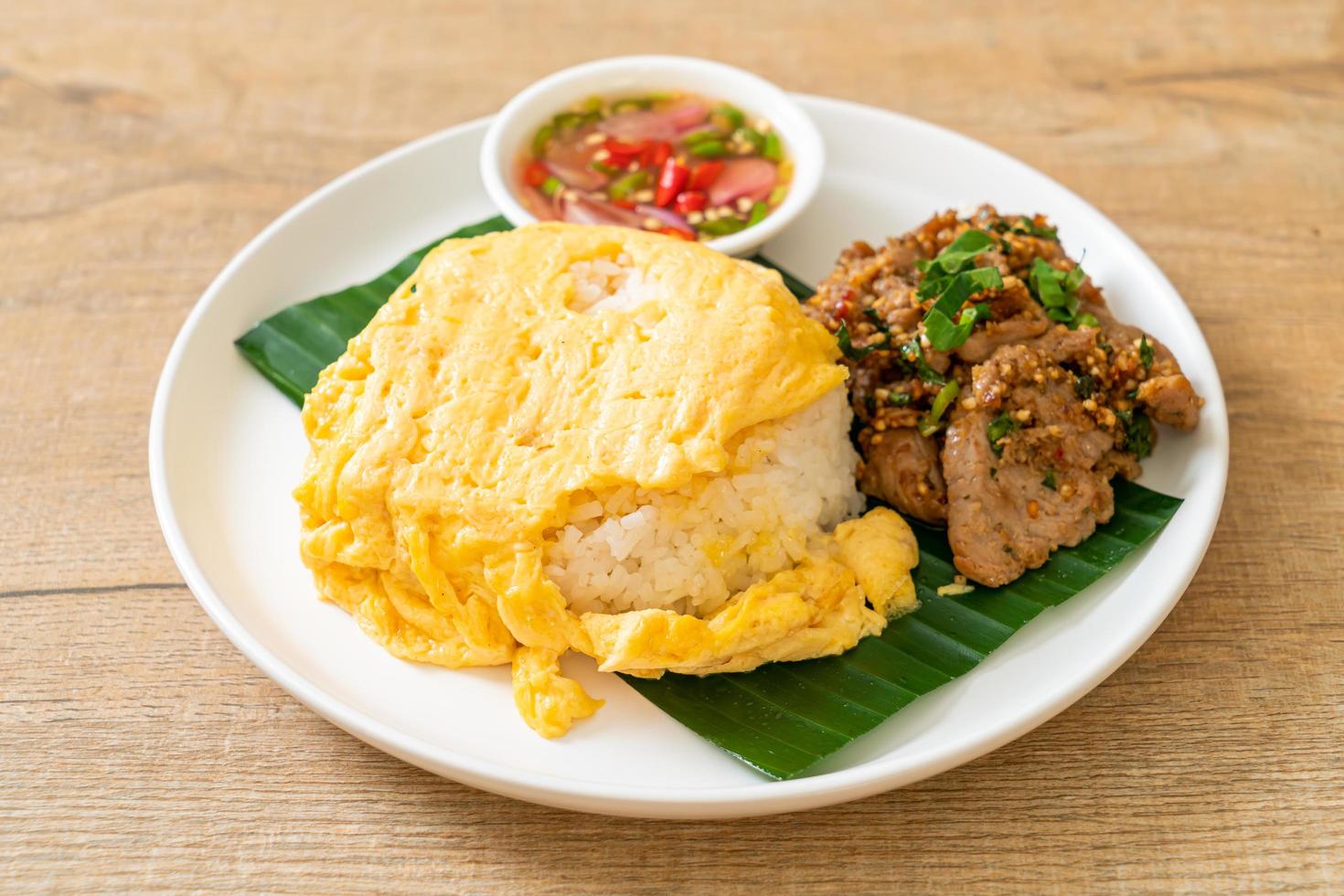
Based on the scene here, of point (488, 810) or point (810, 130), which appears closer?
point (488, 810)

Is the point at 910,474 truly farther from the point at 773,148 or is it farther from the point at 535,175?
the point at 535,175

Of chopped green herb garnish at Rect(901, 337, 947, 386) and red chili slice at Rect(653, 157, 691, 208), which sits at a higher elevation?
chopped green herb garnish at Rect(901, 337, 947, 386)

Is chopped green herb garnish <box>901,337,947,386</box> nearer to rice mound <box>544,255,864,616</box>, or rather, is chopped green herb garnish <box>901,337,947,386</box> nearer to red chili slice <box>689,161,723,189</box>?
rice mound <box>544,255,864,616</box>

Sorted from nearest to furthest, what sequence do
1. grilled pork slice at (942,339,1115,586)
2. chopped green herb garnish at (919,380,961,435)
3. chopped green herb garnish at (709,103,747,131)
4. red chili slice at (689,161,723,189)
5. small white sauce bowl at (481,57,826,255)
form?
grilled pork slice at (942,339,1115,586)
chopped green herb garnish at (919,380,961,435)
small white sauce bowl at (481,57,826,255)
red chili slice at (689,161,723,189)
chopped green herb garnish at (709,103,747,131)

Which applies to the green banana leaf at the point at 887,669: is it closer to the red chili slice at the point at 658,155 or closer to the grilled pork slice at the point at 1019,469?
the grilled pork slice at the point at 1019,469

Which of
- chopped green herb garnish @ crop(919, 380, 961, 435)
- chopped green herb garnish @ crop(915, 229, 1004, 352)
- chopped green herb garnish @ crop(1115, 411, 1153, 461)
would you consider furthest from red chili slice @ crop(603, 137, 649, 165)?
chopped green herb garnish @ crop(1115, 411, 1153, 461)

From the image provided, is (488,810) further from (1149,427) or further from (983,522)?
(1149,427)

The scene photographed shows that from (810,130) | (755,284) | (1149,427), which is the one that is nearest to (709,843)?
(755,284)
